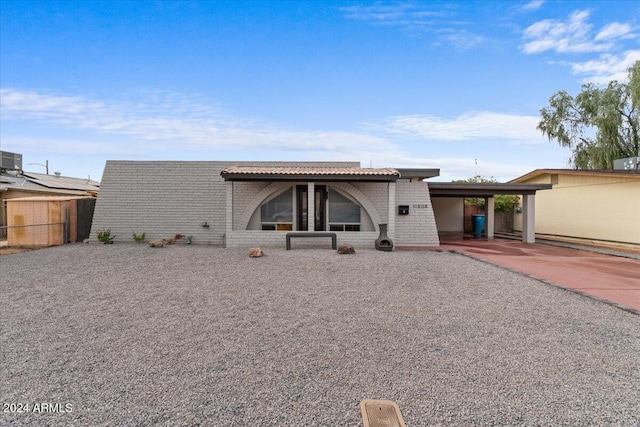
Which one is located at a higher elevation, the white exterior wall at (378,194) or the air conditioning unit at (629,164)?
the air conditioning unit at (629,164)

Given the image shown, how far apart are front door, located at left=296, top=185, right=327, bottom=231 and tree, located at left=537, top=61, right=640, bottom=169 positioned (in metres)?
18.2

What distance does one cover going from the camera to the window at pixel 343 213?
12.5 m

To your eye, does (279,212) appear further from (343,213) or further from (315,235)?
(343,213)

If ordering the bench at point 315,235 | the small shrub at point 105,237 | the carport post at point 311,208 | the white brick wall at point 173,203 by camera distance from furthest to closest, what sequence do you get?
the white brick wall at point 173,203
the small shrub at point 105,237
the carport post at point 311,208
the bench at point 315,235

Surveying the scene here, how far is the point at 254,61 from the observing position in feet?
41.3

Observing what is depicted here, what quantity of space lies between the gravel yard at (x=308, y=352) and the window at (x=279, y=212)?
580 centimetres

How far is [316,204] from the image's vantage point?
12422mm

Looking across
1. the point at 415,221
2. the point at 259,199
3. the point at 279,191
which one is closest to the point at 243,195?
the point at 259,199

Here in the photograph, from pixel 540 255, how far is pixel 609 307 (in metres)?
6.08

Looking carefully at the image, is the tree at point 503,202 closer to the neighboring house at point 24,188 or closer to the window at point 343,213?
the window at point 343,213

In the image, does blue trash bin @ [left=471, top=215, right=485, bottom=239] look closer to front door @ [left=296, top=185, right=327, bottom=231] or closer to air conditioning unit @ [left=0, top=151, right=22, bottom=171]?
front door @ [left=296, top=185, right=327, bottom=231]

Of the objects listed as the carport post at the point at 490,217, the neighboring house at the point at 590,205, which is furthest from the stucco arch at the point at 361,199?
the neighboring house at the point at 590,205

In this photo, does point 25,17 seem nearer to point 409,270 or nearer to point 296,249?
point 296,249

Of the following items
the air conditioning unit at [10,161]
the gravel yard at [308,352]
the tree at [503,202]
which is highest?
the air conditioning unit at [10,161]
